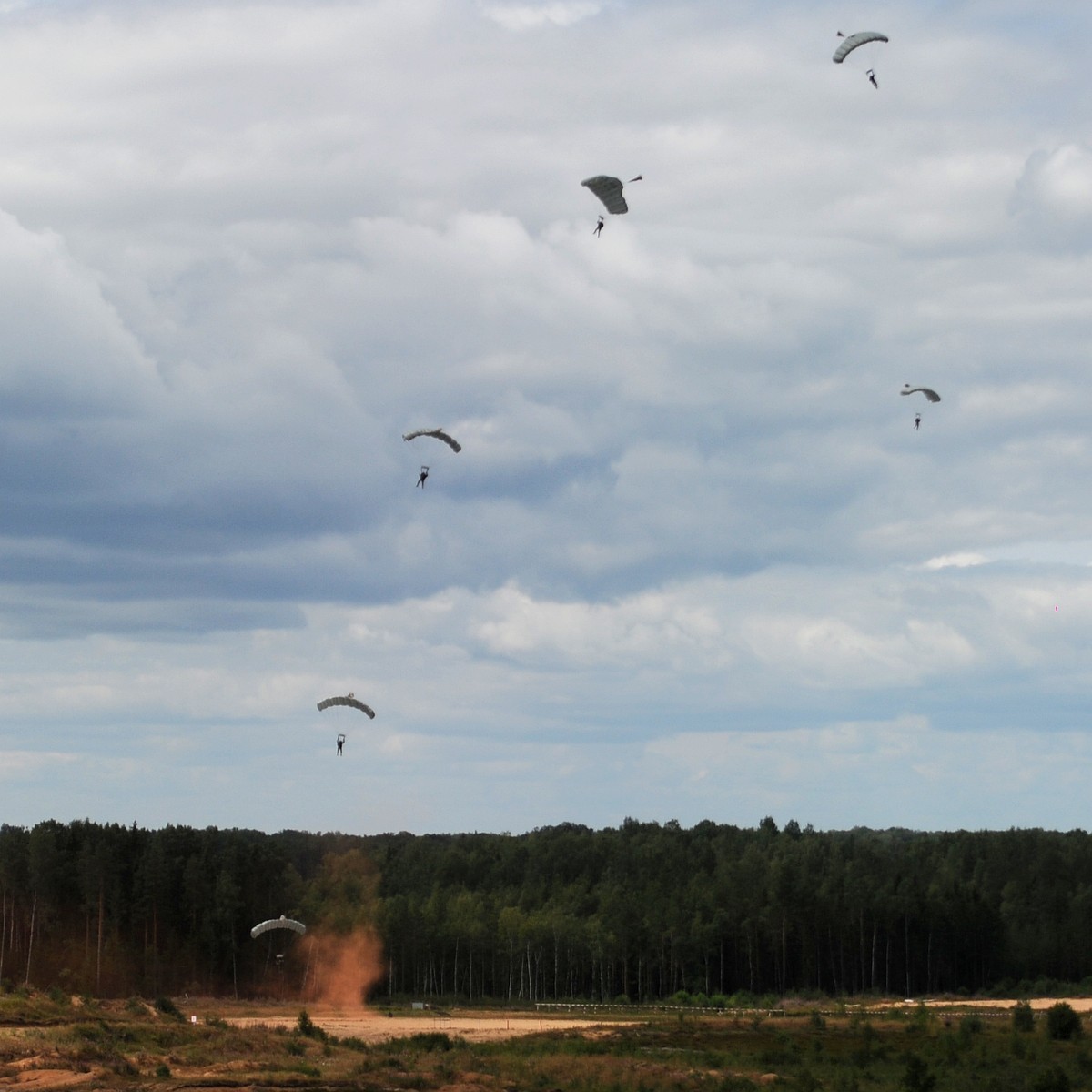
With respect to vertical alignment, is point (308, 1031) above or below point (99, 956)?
below

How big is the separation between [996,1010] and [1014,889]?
5337cm

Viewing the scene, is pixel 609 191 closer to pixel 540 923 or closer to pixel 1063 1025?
pixel 1063 1025

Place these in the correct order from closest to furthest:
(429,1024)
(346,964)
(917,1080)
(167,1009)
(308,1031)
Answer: (917,1080), (308,1031), (167,1009), (429,1024), (346,964)

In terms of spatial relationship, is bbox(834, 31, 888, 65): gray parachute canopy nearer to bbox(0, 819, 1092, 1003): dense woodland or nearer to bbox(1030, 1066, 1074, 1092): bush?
Answer: bbox(1030, 1066, 1074, 1092): bush

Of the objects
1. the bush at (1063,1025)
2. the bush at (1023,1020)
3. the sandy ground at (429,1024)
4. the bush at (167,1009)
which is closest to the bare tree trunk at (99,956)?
the sandy ground at (429,1024)

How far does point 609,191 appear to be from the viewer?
6219cm

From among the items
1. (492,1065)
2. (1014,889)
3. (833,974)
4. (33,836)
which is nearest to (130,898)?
(33,836)

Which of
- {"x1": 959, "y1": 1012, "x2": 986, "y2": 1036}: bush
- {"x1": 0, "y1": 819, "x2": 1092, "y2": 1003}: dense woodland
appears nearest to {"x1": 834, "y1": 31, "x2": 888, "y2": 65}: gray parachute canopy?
{"x1": 959, "y1": 1012, "x2": 986, "y2": 1036}: bush

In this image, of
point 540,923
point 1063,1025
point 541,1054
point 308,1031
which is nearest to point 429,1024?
point 308,1031

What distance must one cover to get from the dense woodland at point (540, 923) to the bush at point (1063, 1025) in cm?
5898

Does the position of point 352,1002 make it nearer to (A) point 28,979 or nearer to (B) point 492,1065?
(A) point 28,979

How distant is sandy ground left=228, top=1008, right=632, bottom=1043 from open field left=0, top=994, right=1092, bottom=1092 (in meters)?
0.47

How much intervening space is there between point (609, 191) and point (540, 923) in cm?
10392

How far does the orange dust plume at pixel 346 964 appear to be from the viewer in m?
146
